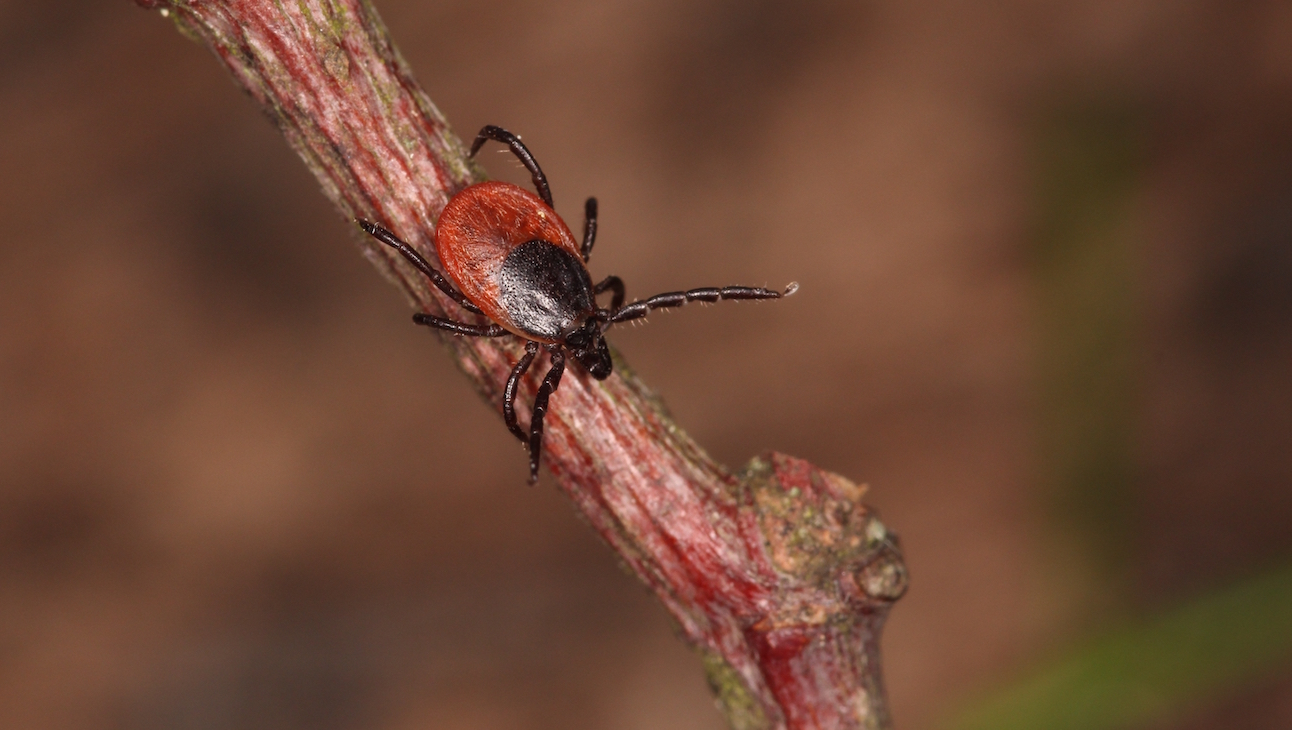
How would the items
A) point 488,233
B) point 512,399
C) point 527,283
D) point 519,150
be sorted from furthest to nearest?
point 519,150 < point 527,283 < point 488,233 < point 512,399

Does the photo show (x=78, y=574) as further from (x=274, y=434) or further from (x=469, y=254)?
(x=469, y=254)

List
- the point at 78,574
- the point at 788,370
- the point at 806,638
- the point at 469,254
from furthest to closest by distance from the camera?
1. the point at 788,370
2. the point at 78,574
3. the point at 469,254
4. the point at 806,638

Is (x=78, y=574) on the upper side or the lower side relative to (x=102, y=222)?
lower

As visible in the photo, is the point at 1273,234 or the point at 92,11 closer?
the point at 92,11

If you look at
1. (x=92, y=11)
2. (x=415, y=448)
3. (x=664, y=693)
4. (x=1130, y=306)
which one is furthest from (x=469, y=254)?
(x=1130, y=306)

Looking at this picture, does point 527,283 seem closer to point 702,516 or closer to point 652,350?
point 702,516

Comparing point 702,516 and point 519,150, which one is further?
point 519,150

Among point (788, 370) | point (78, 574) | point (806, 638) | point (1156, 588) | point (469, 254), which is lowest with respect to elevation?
point (806, 638)

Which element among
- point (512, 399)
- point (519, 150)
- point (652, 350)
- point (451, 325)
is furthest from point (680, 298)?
point (652, 350)

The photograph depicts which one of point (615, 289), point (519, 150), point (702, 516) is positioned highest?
point (519, 150)
